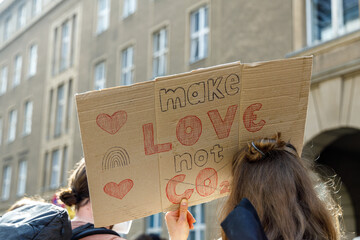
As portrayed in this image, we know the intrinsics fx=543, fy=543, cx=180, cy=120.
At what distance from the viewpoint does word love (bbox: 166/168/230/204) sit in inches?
81.9

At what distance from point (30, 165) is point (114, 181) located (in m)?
22.6

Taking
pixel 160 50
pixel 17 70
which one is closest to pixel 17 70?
pixel 17 70

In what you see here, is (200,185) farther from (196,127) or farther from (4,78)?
(4,78)

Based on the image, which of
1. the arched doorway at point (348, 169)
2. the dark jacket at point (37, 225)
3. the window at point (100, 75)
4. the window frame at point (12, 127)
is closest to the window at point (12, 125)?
the window frame at point (12, 127)

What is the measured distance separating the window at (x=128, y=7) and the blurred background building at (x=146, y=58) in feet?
0.17

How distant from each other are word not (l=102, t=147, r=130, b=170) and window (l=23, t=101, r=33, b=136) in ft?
76.8

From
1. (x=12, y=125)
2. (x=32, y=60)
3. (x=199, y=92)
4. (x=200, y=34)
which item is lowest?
(x=199, y=92)

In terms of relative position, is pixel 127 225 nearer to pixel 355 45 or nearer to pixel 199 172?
pixel 199 172

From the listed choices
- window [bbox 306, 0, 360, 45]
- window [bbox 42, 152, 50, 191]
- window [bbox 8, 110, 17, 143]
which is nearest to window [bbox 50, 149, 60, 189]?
window [bbox 42, 152, 50, 191]

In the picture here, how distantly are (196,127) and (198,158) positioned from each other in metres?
0.13

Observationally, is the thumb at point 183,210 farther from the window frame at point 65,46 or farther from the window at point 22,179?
the window at point 22,179

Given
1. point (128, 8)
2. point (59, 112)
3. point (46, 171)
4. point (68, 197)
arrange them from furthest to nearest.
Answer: point (59, 112), point (46, 171), point (128, 8), point (68, 197)

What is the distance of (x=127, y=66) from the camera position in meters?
18.2

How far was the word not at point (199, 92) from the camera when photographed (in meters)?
1.92
